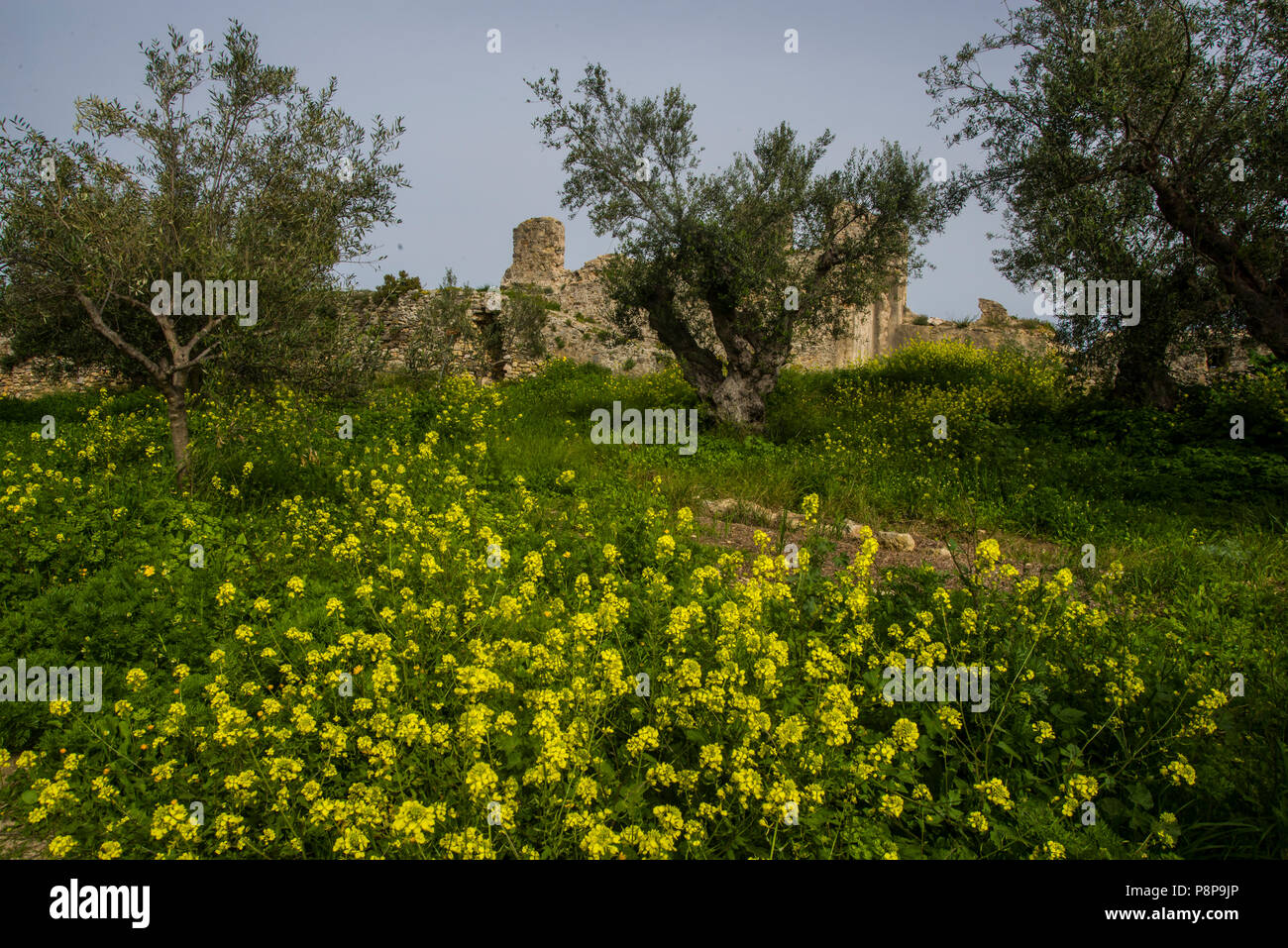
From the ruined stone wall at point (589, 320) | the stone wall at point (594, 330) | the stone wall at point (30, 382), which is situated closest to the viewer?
the stone wall at point (30, 382)

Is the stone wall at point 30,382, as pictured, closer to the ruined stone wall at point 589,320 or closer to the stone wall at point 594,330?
the stone wall at point 594,330

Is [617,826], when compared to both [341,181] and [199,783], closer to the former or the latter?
[199,783]

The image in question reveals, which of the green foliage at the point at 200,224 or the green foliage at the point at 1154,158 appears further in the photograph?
the green foliage at the point at 1154,158

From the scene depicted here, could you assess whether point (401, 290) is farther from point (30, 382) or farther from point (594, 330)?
point (30, 382)

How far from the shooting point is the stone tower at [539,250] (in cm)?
2661

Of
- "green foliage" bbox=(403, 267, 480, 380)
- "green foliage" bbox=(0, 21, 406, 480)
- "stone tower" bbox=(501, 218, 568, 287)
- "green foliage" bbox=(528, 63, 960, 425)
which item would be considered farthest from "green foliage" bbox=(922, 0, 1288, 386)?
"stone tower" bbox=(501, 218, 568, 287)

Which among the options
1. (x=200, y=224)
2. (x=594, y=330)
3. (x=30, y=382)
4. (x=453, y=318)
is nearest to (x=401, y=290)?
(x=453, y=318)

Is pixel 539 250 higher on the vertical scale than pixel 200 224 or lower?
higher

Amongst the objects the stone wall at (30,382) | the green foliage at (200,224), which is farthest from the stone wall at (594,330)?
the green foliage at (200,224)

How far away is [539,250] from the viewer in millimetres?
26734

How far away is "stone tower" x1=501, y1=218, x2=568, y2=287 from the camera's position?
1048 inches

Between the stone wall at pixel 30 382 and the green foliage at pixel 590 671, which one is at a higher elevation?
the stone wall at pixel 30 382
